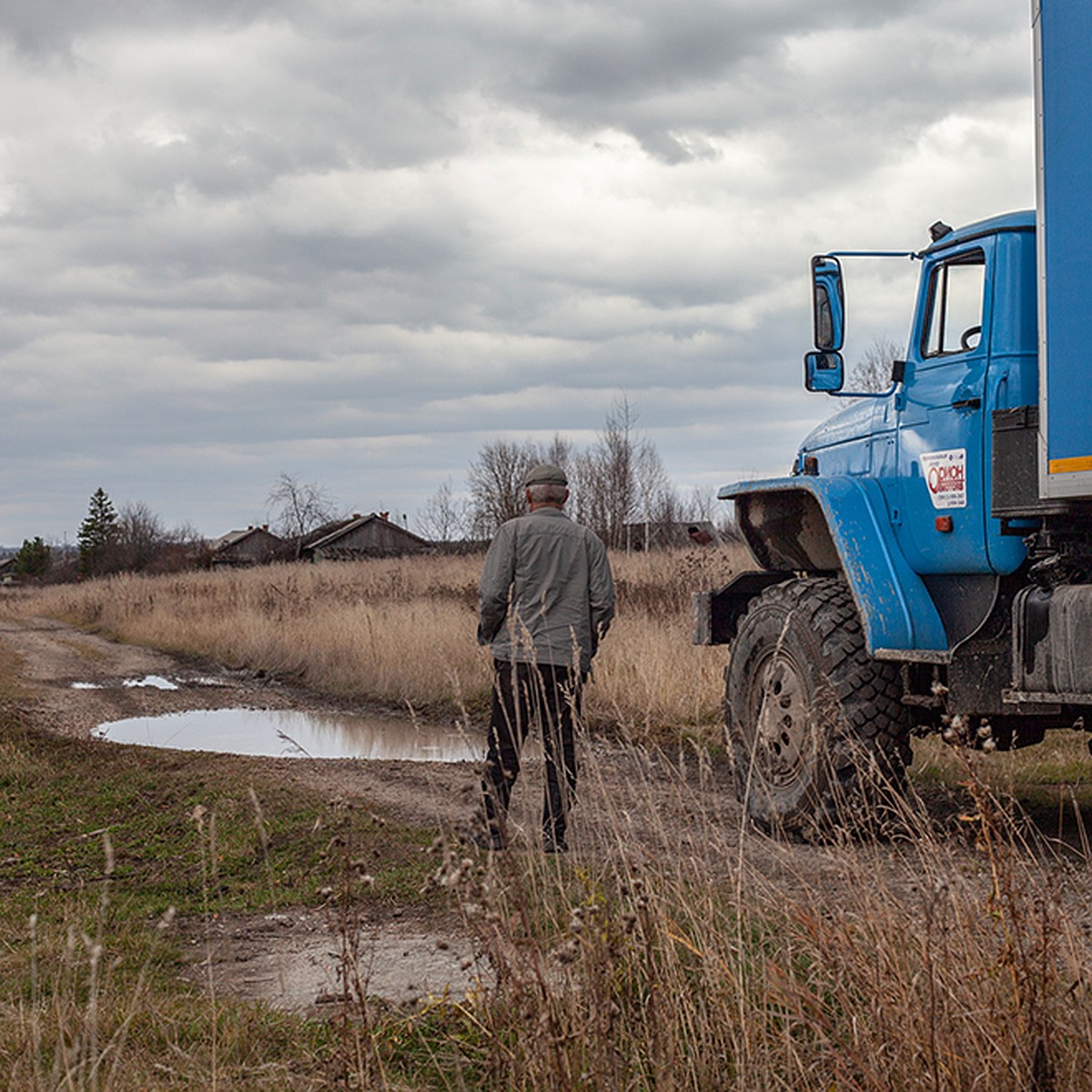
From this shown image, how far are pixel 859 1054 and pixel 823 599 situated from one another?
12.6ft

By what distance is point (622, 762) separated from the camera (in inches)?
378

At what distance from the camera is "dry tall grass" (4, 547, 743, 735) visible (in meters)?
11.5

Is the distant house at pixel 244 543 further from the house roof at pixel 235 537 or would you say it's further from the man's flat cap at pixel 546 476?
the man's flat cap at pixel 546 476

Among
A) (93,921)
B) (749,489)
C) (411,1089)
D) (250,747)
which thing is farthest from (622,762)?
(411,1089)

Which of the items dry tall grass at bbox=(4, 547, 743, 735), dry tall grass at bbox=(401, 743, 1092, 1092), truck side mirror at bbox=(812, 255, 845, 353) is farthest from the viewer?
dry tall grass at bbox=(4, 547, 743, 735)

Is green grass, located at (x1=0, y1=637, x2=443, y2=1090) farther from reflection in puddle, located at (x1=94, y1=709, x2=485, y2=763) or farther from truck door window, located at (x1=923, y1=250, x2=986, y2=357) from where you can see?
truck door window, located at (x1=923, y1=250, x2=986, y2=357)

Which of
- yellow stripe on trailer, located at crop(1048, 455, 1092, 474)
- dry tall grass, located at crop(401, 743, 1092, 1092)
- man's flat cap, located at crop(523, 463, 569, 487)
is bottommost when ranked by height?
dry tall grass, located at crop(401, 743, 1092, 1092)

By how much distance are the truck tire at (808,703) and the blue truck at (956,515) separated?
12 millimetres

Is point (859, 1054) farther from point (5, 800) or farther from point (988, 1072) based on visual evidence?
point (5, 800)

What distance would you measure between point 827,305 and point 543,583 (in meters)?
2.01

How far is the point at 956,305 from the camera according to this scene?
609 cm

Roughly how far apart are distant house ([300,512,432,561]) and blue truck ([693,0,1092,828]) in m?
59.2

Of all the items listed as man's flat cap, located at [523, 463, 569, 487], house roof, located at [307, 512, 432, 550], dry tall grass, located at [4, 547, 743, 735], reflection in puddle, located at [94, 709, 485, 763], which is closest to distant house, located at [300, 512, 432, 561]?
house roof, located at [307, 512, 432, 550]

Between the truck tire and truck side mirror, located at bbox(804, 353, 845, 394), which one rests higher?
truck side mirror, located at bbox(804, 353, 845, 394)
